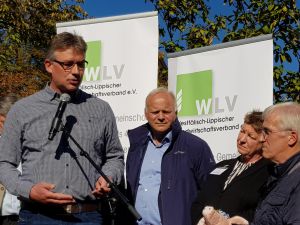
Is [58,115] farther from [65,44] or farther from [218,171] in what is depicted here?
[218,171]

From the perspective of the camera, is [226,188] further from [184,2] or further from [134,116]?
[184,2]

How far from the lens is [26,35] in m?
16.2

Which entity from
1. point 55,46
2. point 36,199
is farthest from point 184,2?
point 36,199

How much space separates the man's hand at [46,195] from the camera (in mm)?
3389

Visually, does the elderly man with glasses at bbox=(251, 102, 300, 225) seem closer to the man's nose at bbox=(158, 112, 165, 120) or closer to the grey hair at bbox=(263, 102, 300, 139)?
the grey hair at bbox=(263, 102, 300, 139)

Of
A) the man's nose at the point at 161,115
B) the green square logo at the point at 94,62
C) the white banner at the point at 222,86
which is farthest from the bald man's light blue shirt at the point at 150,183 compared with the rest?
the green square logo at the point at 94,62

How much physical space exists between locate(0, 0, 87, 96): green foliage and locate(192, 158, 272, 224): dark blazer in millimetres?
10225

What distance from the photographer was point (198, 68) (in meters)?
5.66

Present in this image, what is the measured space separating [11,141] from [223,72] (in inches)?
95.9

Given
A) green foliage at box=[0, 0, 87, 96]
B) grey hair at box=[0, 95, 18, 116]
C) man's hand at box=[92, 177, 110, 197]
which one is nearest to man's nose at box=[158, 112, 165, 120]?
man's hand at box=[92, 177, 110, 197]

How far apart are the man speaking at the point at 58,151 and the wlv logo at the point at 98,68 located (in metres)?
1.92

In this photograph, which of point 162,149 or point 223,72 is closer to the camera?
point 162,149

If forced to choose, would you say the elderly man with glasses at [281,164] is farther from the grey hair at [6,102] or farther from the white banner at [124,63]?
the grey hair at [6,102]

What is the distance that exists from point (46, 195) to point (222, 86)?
2.51m
